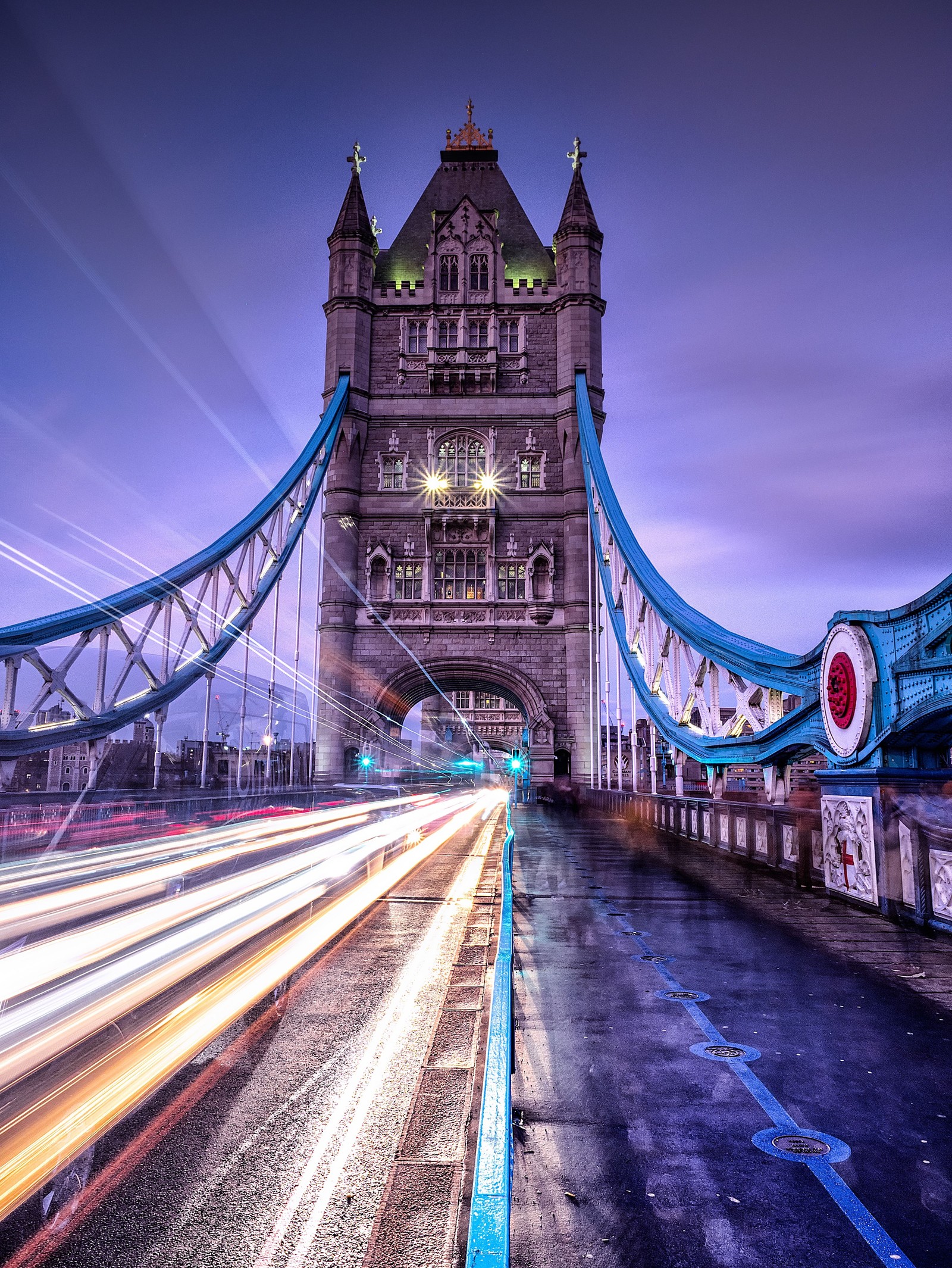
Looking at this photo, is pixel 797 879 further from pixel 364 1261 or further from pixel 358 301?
pixel 358 301

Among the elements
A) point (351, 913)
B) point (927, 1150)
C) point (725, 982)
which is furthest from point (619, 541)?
point (927, 1150)

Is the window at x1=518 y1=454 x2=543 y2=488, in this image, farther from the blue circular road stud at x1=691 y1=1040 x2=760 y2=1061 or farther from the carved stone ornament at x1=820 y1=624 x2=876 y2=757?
the blue circular road stud at x1=691 y1=1040 x2=760 y2=1061

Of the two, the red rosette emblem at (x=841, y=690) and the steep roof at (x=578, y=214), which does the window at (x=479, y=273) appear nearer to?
the steep roof at (x=578, y=214)

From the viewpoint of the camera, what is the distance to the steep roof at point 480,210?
40094 mm

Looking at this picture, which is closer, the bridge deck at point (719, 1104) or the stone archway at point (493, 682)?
the bridge deck at point (719, 1104)

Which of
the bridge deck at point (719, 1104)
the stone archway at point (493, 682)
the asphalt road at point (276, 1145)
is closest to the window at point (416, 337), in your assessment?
the stone archway at point (493, 682)

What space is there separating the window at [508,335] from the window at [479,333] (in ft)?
2.23

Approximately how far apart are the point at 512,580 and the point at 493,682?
4.67 metres

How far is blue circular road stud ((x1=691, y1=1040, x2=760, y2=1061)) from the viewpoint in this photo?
4391 millimetres

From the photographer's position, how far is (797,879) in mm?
10602

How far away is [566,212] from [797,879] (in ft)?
122

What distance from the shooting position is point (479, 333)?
127 feet

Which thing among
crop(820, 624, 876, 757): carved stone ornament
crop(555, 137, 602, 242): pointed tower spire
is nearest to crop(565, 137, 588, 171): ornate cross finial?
crop(555, 137, 602, 242): pointed tower spire

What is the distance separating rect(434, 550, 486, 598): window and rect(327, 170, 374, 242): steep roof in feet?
52.1
